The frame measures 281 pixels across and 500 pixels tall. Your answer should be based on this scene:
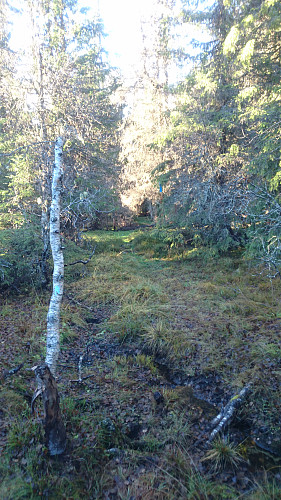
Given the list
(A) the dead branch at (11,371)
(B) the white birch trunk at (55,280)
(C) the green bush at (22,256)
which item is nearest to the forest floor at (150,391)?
(A) the dead branch at (11,371)

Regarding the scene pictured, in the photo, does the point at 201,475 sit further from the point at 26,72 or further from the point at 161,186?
the point at 26,72

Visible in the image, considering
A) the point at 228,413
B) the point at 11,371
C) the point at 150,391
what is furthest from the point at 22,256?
the point at 228,413

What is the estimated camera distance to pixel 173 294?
864 cm

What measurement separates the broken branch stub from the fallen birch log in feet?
6.13

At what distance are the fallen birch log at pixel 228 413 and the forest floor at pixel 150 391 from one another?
104mm

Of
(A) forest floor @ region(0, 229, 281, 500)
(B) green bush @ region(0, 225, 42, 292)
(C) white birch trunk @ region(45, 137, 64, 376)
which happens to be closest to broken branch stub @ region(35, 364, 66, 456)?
(A) forest floor @ region(0, 229, 281, 500)

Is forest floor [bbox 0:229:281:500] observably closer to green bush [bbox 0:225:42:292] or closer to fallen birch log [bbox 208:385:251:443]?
fallen birch log [bbox 208:385:251:443]

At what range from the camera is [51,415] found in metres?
3.45

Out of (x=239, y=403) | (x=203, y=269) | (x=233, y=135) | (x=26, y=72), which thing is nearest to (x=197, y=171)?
(x=233, y=135)

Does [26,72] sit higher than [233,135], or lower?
higher

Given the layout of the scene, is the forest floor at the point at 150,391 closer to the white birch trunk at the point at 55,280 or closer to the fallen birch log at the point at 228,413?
the fallen birch log at the point at 228,413

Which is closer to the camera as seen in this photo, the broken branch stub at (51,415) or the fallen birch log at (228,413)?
the broken branch stub at (51,415)

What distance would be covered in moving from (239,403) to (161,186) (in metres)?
9.06

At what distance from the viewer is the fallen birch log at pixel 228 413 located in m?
3.89
